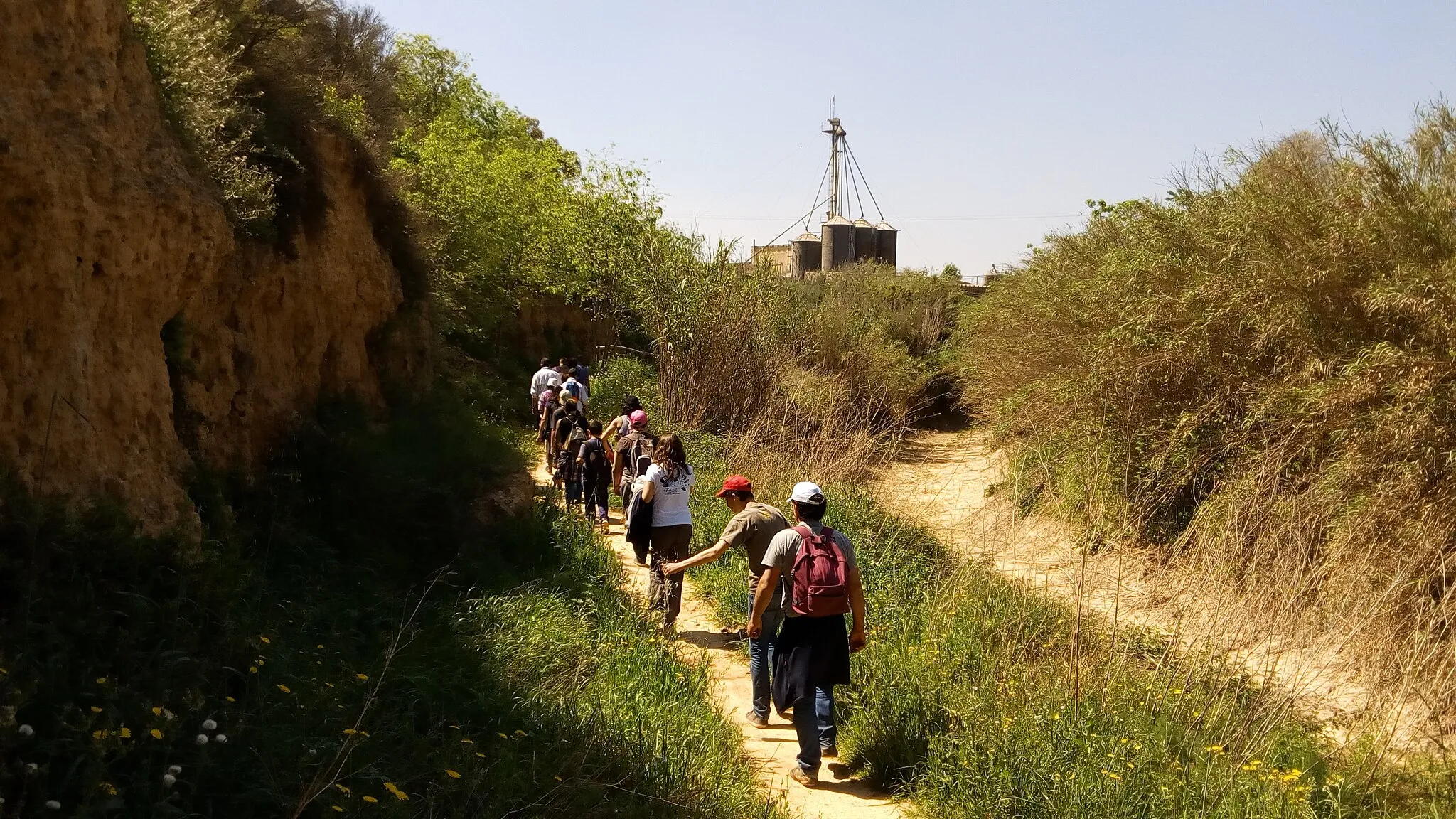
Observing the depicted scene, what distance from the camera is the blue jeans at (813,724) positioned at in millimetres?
5590

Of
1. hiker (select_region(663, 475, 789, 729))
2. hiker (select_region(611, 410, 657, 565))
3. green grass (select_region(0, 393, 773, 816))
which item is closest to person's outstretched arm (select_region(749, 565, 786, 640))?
hiker (select_region(663, 475, 789, 729))

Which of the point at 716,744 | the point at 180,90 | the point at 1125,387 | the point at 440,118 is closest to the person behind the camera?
the point at 716,744

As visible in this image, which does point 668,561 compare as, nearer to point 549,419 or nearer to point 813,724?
point 813,724

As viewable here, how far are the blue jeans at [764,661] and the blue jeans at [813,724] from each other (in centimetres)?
65

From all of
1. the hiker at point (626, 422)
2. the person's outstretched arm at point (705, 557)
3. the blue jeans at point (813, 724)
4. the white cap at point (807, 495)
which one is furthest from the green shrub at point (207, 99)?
the blue jeans at point (813, 724)

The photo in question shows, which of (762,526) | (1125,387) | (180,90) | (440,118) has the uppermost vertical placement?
(440,118)

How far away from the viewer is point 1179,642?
6.10 m

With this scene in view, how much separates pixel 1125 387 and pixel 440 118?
20649 mm

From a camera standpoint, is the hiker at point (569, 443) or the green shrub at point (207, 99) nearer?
the green shrub at point (207, 99)

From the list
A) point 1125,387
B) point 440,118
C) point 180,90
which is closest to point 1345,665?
point 1125,387

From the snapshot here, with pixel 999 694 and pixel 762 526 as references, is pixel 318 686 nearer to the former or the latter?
pixel 762 526

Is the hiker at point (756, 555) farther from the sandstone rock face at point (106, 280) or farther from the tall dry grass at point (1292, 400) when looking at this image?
the sandstone rock face at point (106, 280)

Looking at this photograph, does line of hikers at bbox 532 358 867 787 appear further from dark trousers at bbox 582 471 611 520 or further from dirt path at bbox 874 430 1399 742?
dark trousers at bbox 582 471 611 520

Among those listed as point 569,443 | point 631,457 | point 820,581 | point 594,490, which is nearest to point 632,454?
point 631,457
